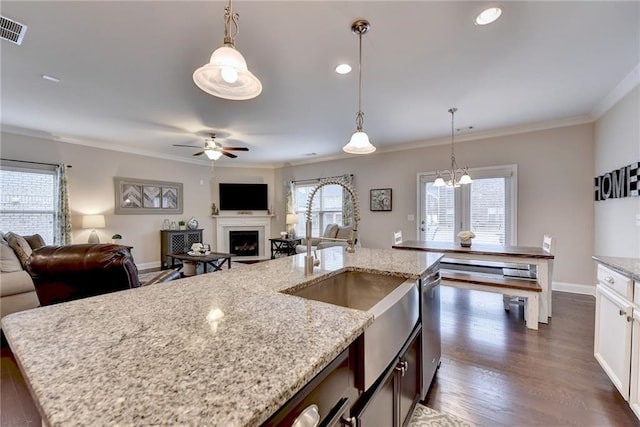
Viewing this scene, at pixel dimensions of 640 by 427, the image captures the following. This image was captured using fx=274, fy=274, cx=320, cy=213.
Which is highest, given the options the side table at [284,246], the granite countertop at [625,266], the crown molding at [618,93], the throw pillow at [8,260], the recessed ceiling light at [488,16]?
the recessed ceiling light at [488,16]

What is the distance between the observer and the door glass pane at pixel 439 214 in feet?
16.1

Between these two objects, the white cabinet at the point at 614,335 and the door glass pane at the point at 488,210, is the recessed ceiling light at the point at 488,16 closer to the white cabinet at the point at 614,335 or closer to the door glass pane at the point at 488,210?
the white cabinet at the point at 614,335

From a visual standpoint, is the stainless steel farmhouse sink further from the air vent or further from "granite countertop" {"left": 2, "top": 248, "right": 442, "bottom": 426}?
the air vent

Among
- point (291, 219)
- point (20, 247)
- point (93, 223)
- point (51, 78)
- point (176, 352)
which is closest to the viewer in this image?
point (176, 352)

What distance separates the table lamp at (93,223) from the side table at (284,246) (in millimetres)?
3248

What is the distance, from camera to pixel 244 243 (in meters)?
7.33

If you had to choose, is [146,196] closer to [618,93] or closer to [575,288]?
[618,93]

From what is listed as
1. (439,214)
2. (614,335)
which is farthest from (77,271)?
(439,214)

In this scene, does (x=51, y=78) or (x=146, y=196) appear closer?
(x=51, y=78)

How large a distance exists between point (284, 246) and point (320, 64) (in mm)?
4969

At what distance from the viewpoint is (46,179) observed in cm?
468

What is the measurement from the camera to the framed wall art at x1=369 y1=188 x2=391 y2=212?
5611 mm

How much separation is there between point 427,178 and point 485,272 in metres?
2.16

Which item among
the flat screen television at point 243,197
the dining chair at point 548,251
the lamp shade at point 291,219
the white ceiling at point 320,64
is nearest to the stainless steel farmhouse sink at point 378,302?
the white ceiling at point 320,64
